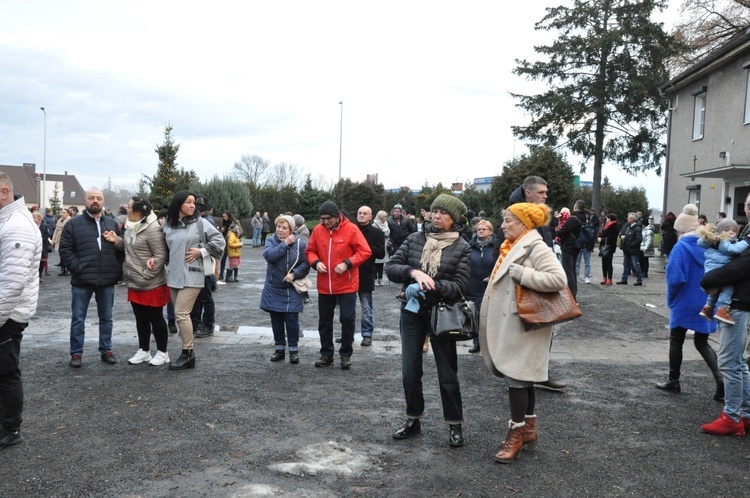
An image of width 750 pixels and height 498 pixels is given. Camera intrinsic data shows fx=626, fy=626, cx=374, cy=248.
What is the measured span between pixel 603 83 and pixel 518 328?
1371 inches

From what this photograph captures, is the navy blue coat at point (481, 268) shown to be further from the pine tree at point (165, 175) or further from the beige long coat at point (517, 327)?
the pine tree at point (165, 175)

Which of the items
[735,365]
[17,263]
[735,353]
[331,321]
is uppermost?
[17,263]

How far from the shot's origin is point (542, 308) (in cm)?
455

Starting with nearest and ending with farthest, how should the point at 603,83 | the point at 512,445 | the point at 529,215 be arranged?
the point at 512,445, the point at 529,215, the point at 603,83

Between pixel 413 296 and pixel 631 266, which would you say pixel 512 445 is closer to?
pixel 413 296

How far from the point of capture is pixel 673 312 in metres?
6.50

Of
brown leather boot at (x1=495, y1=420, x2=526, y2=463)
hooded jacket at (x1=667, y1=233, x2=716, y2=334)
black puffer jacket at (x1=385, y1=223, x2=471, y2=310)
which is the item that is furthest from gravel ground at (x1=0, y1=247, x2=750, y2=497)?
black puffer jacket at (x1=385, y1=223, x2=471, y2=310)

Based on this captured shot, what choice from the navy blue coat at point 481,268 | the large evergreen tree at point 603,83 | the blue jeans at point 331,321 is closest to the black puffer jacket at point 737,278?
the navy blue coat at point 481,268

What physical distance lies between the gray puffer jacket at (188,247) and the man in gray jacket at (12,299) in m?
2.20

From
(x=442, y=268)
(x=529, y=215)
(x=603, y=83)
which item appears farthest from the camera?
(x=603, y=83)

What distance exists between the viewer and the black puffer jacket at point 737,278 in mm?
5121

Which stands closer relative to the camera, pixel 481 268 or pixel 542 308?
pixel 542 308

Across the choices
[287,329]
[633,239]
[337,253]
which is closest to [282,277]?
[287,329]

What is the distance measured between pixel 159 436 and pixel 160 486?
3.32ft
